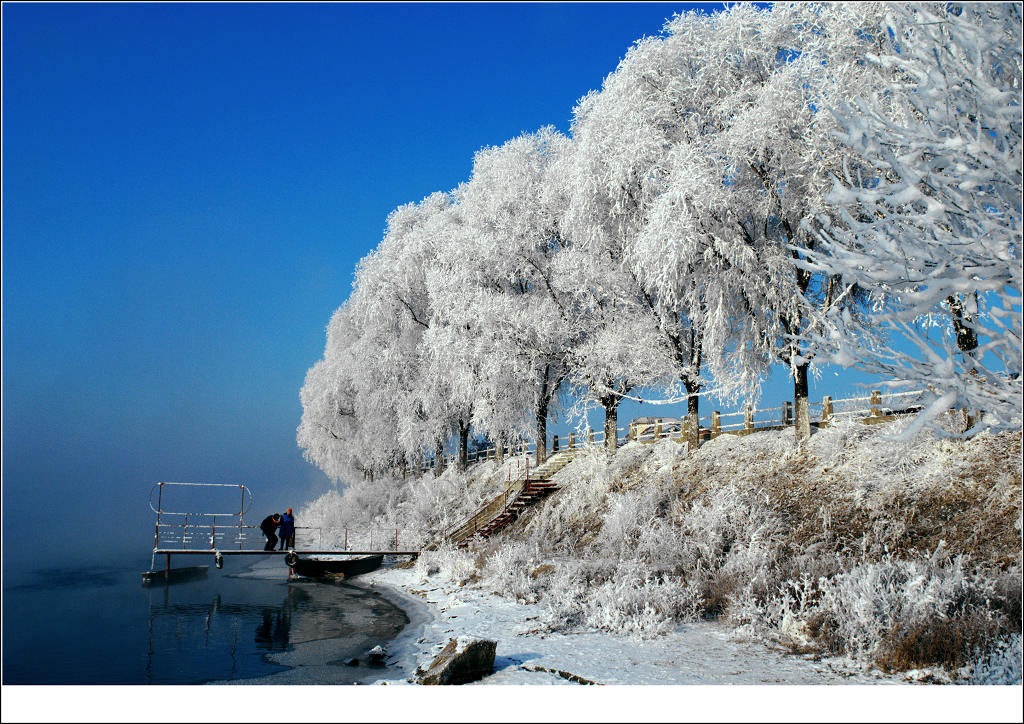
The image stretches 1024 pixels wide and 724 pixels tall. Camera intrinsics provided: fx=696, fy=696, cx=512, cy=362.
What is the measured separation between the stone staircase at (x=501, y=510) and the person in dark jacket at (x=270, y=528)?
5142 mm

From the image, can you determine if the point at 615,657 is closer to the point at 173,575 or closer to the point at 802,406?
the point at 802,406

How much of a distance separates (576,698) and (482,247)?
58.8 ft

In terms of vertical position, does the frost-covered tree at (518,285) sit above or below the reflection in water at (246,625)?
above

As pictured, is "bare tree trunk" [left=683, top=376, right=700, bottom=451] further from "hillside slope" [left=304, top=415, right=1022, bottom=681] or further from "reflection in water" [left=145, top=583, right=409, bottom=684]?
"reflection in water" [left=145, top=583, right=409, bottom=684]

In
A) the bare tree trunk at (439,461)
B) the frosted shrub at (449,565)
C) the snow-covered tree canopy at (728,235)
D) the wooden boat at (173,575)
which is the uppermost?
the snow-covered tree canopy at (728,235)

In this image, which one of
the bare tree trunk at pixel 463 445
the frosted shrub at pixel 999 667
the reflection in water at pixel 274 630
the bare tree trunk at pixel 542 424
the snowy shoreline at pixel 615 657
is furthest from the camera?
the bare tree trunk at pixel 463 445

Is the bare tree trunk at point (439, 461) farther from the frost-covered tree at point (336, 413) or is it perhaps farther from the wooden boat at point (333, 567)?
the wooden boat at point (333, 567)

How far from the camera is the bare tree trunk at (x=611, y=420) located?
21.7 m

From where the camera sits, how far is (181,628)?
13.5 meters

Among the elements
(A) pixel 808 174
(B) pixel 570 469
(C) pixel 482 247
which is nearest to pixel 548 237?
(C) pixel 482 247

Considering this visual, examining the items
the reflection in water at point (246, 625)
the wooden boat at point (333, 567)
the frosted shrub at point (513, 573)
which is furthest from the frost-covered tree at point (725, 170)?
the wooden boat at point (333, 567)

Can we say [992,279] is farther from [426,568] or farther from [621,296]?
[426,568]

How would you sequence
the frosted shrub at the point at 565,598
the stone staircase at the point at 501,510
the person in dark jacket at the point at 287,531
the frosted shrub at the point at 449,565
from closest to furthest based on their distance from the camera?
the frosted shrub at the point at 565,598, the frosted shrub at the point at 449,565, the person in dark jacket at the point at 287,531, the stone staircase at the point at 501,510

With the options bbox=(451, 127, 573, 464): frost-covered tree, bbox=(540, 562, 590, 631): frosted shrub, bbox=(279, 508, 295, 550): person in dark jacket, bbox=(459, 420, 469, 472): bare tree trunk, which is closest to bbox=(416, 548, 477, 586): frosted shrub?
bbox=(540, 562, 590, 631): frosted shrub
